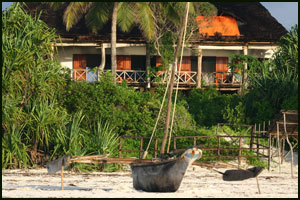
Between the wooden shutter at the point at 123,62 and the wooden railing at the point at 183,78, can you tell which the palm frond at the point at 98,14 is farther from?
the wooden shutter at the point at 123,62

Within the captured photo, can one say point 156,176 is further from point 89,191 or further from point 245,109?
point 245,109

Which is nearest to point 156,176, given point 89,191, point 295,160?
point 89,191

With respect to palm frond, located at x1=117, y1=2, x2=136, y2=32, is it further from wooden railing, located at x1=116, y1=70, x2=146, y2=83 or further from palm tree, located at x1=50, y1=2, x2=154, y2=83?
wooden railing, located at x1=116, y1=70, x2=146, y2=83

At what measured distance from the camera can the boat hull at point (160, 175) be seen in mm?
10344

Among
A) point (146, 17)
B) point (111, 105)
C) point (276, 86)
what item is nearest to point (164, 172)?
point (111, 105)

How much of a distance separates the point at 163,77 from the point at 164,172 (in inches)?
Answer: 595

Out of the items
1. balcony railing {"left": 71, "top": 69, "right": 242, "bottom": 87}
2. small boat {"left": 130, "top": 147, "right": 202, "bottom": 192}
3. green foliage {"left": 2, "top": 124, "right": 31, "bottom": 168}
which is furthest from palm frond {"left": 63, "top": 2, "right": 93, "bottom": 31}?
small boat {"left": 130, "top": 147, "right": 202, "bottom": 192}

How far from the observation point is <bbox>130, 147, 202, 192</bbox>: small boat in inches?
404

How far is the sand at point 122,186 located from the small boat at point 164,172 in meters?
0.21

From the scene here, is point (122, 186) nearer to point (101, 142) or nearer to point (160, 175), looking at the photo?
point (160, 175)

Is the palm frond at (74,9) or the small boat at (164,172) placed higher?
the palm frond at (74,9)

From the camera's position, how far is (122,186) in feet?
40.0

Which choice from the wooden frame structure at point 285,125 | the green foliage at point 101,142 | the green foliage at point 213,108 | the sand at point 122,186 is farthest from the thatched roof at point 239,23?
the sand at point 122,186

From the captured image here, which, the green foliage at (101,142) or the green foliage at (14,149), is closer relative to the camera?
the green foliage at (14,149)
